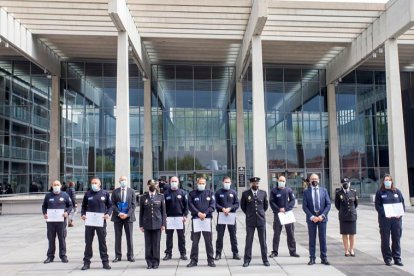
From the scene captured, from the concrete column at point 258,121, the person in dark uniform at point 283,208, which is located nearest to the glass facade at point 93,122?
the concrete column at point 258,121

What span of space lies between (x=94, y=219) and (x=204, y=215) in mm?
2352

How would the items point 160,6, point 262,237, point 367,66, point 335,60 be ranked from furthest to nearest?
point 367,66 → point 335,60 → point 160,6 → point 262,237

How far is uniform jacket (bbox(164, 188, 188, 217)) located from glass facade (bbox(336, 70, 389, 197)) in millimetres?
26223

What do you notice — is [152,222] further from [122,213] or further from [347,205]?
[347,205]

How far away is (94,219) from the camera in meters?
9.96

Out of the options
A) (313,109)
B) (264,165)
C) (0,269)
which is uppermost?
(313,109)

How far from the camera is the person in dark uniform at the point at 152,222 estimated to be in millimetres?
9773

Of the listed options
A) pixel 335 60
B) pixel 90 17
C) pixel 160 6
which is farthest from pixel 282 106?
pixel 90 17

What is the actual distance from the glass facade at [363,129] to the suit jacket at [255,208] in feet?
85.8

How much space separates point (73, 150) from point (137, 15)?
12599 mm

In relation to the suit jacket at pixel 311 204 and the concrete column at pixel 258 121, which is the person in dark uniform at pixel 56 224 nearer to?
the suit jacket at pixel 311 204

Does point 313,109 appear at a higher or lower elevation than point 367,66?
lower

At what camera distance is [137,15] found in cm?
2520

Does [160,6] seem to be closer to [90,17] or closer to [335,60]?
[90,17]
